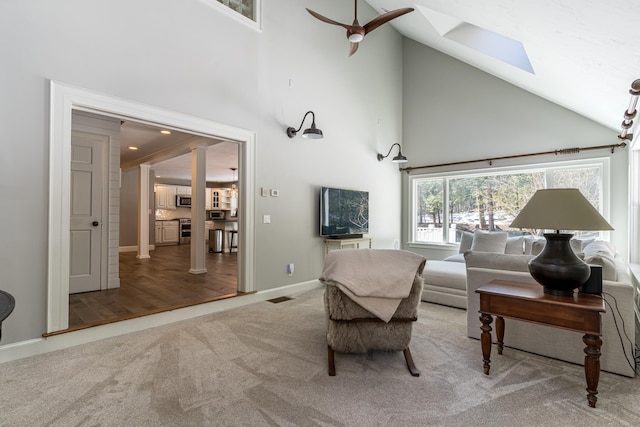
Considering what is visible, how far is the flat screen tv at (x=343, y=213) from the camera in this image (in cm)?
488

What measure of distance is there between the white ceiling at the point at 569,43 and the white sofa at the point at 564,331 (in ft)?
5.38

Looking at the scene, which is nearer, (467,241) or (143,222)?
(467,241)

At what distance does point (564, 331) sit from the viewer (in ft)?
7.77

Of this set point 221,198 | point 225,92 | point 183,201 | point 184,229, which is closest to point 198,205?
point 225,92

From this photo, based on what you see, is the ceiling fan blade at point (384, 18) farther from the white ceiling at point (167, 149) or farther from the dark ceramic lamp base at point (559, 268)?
the white ceiling at point (167, 149)

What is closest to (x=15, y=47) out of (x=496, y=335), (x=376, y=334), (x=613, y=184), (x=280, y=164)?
(x=280, y=164)

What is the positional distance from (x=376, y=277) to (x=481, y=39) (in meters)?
4.52

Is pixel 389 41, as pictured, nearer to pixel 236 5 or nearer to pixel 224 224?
pixel 236 5

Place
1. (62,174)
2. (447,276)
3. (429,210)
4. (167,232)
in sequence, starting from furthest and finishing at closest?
(167,232) → (429,210) → (447,276) → (62,174)

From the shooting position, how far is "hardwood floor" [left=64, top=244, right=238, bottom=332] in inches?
126

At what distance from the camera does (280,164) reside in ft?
14.3

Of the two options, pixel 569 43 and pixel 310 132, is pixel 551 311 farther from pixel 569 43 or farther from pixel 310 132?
pixel 310 132

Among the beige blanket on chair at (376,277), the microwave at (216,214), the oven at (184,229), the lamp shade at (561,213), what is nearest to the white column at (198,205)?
the beige blanket on chair at (376,277)

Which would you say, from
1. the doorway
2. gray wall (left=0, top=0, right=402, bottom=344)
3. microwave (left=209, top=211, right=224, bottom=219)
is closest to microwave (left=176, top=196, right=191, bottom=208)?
microwave (left=209, top=211, right=224, bottom=219)
